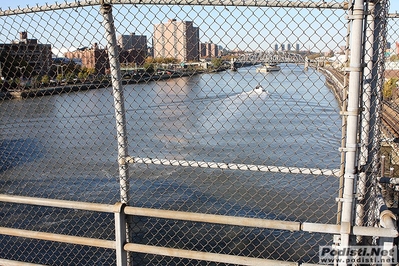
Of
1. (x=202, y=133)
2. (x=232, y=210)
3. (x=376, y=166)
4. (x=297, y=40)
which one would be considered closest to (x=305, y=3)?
(x=297, y=40)

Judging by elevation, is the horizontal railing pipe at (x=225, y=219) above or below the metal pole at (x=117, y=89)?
below

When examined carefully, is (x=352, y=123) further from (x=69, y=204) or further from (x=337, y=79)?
(x=337, y=79)

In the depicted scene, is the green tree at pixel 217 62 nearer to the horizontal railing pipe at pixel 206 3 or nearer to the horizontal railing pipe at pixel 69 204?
the horizontal railing pipe at pixel 206 3

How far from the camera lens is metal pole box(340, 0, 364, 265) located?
1866 millimetres

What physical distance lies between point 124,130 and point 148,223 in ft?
28.5

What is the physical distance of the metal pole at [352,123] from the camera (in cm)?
187

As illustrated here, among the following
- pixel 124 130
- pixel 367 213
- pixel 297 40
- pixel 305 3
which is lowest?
pixel 367 213

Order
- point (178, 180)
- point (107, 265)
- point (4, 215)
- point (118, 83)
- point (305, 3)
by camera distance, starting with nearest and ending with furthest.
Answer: point (305, 3), point (118, 83), point (107, 265), point (4, 215), point (178, 180)

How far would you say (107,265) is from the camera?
8.99 meters

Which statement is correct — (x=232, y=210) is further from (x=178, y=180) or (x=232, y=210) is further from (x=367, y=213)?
(x=367, y=213)

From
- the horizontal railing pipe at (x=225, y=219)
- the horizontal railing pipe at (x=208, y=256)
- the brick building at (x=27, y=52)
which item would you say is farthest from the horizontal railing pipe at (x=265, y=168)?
the brick building at (x=27, y=52)

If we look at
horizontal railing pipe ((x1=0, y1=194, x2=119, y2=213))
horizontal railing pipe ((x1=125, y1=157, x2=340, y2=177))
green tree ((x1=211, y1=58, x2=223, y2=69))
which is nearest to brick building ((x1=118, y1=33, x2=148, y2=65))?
green tree ((x1=211, y1=58, x2=223, y2=69))

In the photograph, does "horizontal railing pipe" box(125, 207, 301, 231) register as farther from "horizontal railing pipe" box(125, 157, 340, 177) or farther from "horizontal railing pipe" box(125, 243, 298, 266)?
"horizontal railing pipe" box(125, 157, 340, 177)

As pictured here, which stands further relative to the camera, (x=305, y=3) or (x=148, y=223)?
(x=148, y=223)
